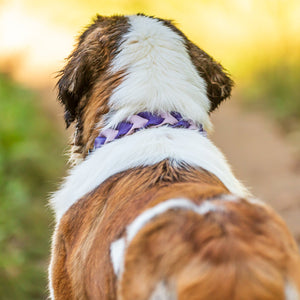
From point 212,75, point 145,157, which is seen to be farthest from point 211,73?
point 145,157

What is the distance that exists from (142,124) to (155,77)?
0.31 m

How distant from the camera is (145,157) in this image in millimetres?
2832

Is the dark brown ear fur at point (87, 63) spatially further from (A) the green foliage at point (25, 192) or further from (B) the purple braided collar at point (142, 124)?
(A) the green foliage at point (25, 192)

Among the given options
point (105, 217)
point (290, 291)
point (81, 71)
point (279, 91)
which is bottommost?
point (279, 91)

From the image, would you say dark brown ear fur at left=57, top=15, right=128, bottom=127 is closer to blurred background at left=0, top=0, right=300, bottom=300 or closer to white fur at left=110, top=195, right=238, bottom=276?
blurred background at left=0, top=0, right=300, bottom=300

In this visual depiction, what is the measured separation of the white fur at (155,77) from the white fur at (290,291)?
1.30 meters

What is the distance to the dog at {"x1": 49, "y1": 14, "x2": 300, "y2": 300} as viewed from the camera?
2.08m

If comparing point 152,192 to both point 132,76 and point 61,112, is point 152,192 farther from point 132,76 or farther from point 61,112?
point 61,112

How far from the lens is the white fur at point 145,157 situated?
2.84 meters

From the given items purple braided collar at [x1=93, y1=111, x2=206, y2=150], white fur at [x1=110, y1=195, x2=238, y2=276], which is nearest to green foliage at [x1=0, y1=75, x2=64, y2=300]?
purple braided collar at [x1=93, y1=111, x2=206, y2=150]

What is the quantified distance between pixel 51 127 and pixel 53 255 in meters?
5.89

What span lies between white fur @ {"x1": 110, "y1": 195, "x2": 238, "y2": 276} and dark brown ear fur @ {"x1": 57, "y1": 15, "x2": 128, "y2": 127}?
1261mm

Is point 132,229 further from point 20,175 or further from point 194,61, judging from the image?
point 20,175

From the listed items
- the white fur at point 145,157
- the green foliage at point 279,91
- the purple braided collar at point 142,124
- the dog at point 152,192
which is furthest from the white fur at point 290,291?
the green foliage at point 279,91
